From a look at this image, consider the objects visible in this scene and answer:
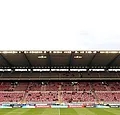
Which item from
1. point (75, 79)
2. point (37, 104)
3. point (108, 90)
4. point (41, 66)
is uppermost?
point (41, 66)

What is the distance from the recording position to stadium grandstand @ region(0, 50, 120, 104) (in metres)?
42.7

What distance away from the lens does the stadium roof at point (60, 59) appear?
136 feet

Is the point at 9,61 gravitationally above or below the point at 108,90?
above

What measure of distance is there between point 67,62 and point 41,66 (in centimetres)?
798

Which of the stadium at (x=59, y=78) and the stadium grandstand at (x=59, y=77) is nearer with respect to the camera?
the stadium at (x=59, y=78)

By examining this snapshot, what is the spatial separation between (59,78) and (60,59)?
6.41 meters

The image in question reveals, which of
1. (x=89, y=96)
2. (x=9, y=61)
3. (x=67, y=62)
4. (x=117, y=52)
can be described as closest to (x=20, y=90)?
(x=9, y=61)

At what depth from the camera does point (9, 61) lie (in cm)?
4741

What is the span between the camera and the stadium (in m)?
41.5

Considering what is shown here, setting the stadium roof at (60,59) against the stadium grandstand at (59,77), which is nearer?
the stadium roof at (60,59)

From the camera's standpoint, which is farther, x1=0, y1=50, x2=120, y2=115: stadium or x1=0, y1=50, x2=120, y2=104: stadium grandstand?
x1=0, y1=50, x2=120, y2=104: stadium grandstand

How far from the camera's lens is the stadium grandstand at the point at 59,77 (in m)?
42.7

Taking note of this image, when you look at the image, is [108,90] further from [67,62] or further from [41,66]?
[41,66]

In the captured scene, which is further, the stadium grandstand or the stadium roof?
the stadium grandstand
